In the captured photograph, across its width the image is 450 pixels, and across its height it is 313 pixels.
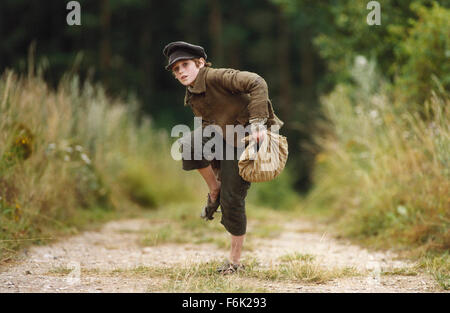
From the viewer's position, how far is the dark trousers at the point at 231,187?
3.59m

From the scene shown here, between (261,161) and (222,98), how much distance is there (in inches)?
22.4

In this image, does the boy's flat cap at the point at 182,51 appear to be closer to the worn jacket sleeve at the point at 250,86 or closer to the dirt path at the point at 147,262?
the worn jacket sleeve at the point at 250,86

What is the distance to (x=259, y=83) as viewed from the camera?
10.9 feet

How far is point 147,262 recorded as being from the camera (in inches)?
162

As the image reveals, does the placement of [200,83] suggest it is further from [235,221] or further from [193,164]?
[235,221]

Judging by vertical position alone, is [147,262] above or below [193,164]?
below

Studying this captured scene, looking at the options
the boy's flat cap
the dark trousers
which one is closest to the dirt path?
the dark trousers

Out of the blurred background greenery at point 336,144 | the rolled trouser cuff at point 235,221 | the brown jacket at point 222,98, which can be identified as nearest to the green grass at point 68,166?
the blurred background greenery at point 336,144

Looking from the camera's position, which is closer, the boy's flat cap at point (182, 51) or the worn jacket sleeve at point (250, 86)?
the worn jacket sleeve at point (250, 86)

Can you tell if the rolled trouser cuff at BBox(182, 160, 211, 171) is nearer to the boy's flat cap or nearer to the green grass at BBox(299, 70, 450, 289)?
the boy's flat cap

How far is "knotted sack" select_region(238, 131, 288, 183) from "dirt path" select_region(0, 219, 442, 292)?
2.20 feet

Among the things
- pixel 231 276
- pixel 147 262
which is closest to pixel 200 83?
pixel 231 276

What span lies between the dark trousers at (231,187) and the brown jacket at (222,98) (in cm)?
18
